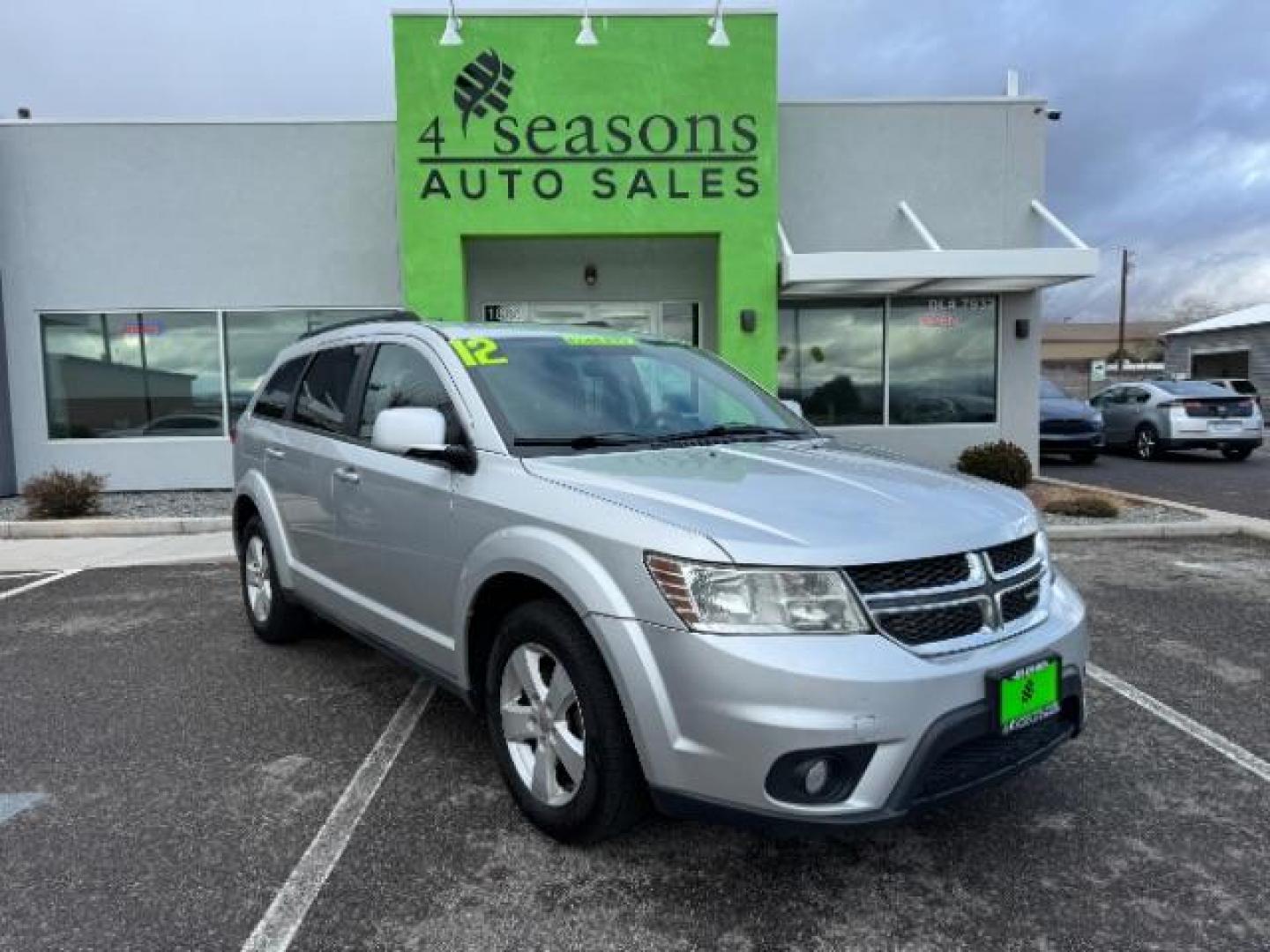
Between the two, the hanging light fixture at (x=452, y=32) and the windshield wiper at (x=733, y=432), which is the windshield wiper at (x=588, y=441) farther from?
the hanging light fixture at (x=452, y=32)

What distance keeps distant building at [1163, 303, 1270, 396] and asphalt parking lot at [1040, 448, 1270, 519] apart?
32.6ft

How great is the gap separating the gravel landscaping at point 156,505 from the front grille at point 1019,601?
362 inches

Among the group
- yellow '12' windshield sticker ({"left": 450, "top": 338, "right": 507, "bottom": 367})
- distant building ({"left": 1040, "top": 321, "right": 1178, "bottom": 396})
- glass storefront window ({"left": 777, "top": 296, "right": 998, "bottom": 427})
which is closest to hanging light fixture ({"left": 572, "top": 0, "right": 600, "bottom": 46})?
glass storefront window ({"left": 777, "top": 296, "right": 998, "bottom": 427})

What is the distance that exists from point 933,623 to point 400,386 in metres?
2.45

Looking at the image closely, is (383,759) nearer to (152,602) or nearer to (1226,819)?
(1226,819)

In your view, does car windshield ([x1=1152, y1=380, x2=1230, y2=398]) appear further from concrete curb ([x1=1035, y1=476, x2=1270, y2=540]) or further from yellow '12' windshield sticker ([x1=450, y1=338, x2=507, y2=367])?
yellow '12' windshield sticker ([x1=450, y1=338, x2=507, y2=367])

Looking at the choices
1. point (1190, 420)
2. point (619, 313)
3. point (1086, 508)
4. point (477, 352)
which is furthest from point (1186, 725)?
point (1190, 420)

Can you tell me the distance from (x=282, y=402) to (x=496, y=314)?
308 inches

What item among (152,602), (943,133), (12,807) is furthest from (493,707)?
(943,133)

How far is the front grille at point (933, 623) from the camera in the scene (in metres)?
2.48

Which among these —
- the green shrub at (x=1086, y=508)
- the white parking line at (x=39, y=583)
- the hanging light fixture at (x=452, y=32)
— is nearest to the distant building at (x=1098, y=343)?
the green shrub at (x=1086, y=508)

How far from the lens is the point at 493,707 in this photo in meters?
3.15

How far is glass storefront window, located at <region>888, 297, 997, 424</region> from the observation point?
12625 millimetres

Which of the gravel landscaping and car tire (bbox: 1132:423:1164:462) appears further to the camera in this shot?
car tire (bbox: 1132:423:1164:462)
